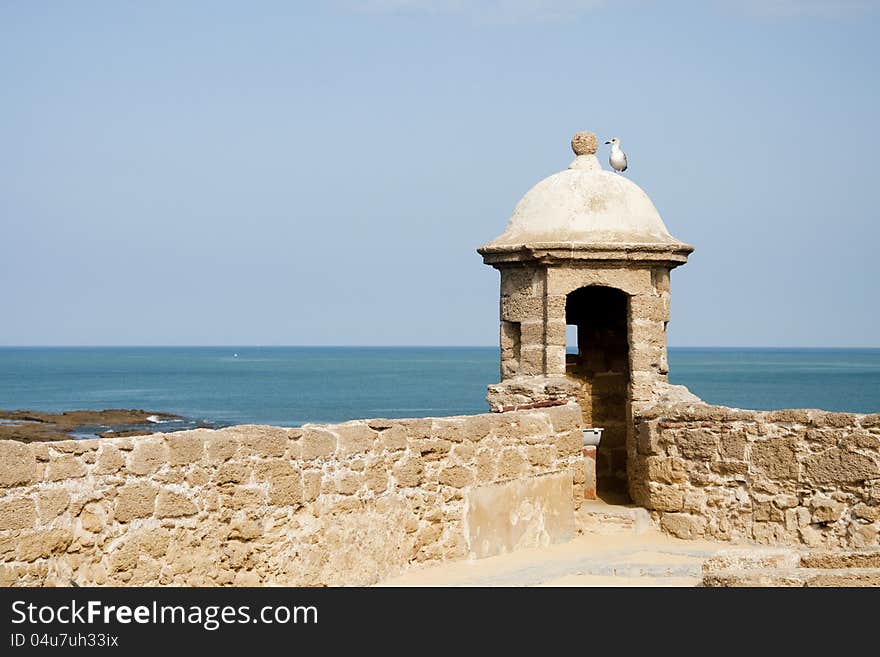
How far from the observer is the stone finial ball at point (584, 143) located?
39.7ft

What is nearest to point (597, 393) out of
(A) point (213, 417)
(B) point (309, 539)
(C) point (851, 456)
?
(C) point (851, 456)

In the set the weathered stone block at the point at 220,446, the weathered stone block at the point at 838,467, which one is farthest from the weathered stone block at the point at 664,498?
the weathered stone block at the point at 220,446

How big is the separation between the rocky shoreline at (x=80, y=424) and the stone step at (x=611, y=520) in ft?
85.1

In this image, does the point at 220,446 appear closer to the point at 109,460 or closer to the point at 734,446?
the point at 109,460

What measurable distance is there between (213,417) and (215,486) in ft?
147

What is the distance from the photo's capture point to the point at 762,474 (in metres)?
10.0

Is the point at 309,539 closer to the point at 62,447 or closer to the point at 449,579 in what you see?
the point at 449,579

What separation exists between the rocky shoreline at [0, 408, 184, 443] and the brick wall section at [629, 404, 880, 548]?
26.1 metres

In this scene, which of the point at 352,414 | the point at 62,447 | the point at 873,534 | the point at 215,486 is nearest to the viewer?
the point at 62,447

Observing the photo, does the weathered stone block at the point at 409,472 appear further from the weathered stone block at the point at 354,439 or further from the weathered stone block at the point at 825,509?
the weathered stone block at the point at 825,509

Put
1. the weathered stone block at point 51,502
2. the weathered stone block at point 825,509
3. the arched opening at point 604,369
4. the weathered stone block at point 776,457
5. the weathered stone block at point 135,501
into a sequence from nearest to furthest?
the weathered stone block at point 51,502
the weathered stone block at point 135,501
the weathered stone block at point 825,509
the weathered stone block at point 776,457
the arched opening at point 604,369

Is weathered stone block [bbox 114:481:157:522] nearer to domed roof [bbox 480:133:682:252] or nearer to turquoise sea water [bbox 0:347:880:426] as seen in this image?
domed roof [bbox 480:133:682:252]

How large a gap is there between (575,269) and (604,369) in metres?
1.84

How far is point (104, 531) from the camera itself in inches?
268
